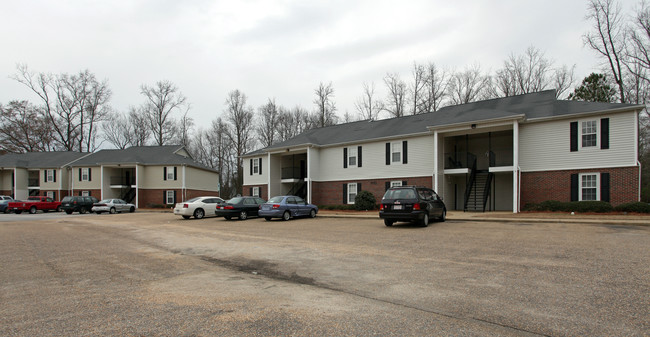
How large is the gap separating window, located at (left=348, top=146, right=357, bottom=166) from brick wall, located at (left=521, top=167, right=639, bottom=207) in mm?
11759

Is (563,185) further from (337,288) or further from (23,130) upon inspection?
(23,130)

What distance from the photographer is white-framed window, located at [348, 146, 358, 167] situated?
2819cm

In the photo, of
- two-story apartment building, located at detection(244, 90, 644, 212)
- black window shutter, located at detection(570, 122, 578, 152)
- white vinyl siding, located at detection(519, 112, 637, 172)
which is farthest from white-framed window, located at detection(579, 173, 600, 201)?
black window shutter, located at detection(570, 122, 578, 152)

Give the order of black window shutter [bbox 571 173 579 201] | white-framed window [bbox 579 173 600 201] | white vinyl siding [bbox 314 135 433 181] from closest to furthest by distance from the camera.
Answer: white-framed window [bbox 579 173 600 201] → black window shutter [bbox 571 173 579 201] → white vinyl siding [bbox 314 135 433 181]

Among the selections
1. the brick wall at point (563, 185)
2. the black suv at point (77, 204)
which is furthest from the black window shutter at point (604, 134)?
the black suv at point (77, 204)

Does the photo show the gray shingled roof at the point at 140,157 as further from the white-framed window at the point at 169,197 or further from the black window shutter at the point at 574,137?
the black window shutter at the point at 574,137

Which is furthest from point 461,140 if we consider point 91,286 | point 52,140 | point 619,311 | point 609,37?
point 52,140

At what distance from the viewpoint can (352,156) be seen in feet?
93.0

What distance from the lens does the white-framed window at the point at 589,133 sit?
62.8ft

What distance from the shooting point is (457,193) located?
2536 centimetres

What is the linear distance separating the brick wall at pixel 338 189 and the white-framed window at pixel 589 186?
29.7 ft

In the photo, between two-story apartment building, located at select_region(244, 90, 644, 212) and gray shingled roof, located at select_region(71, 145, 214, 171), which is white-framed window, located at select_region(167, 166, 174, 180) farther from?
two-story apartment building, located at select_region(244, 90, 644, 212)

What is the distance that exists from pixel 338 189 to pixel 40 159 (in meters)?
44.0

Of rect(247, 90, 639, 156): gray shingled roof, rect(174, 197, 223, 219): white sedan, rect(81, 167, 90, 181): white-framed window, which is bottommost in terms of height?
rect(174, 197, 223, 219): white sedan
